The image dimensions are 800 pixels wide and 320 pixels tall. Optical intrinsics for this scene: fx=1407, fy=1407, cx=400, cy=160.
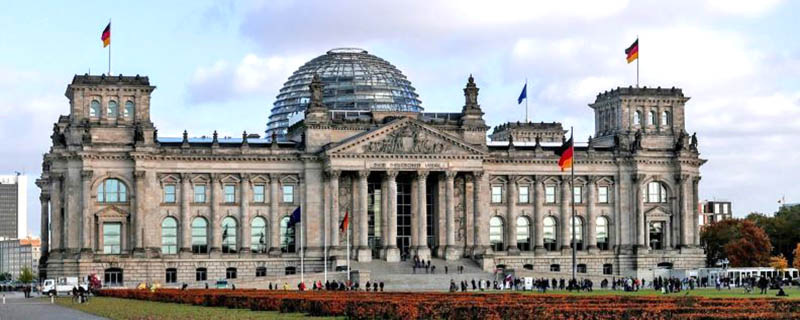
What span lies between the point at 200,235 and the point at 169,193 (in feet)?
16.7

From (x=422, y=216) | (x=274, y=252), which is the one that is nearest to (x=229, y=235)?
(x=274, y=252)

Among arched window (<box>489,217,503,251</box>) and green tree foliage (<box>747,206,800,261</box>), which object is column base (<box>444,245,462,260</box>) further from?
green tree foliage (<box>747,206,800,261</box>)

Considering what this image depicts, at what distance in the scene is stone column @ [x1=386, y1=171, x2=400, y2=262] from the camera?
5310 inches

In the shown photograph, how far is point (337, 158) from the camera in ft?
442

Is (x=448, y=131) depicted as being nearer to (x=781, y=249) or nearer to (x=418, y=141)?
(x=418, y=141)

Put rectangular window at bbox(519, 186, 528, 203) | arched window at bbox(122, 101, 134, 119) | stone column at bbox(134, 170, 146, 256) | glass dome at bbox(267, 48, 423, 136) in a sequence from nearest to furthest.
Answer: stone column at bbox(134, 170, 146, 256) < arched window at bbox(122, 101, 134, 119) < rectangular window at bbox(519, 186, 528, 203) < glass dome at bbox(267, 48, 423, 136)

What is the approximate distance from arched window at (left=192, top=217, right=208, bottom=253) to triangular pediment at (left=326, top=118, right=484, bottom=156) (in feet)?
46.7

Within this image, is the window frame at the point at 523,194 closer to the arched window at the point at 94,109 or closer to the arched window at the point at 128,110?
the arched window at the point at 128,110

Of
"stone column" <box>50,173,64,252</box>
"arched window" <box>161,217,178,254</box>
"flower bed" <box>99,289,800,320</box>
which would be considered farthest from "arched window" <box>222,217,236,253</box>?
"flower bed" <box>99,289,800,320</box>

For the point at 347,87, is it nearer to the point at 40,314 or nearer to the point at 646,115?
the point at 646,115

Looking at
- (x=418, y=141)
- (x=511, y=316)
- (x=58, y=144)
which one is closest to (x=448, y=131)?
(x=418, y=141)

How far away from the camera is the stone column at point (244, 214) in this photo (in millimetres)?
136125

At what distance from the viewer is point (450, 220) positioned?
13775cm

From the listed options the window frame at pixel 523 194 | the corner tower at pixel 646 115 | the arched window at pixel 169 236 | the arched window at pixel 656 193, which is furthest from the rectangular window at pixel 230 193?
the arched window at pixel 656 193
